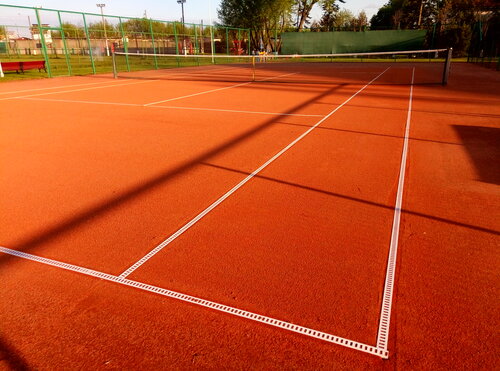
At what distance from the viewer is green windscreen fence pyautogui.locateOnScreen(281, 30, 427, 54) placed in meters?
37.0

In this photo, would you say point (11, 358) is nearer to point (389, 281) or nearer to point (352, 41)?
point (389, 281)

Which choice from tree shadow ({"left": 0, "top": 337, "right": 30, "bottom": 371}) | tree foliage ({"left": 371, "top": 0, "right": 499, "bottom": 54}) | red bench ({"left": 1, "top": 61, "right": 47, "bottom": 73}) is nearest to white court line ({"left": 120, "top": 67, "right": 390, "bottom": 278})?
tree shadow ({"left": 0, "top": 337, "right": 30, "bottom": 371})

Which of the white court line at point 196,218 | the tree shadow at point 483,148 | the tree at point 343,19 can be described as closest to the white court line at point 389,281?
the tree shadow at point 483,148

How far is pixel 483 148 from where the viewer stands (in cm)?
678

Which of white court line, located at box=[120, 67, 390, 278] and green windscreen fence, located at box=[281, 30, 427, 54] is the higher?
green windscreen fence, located at box=[281, 30, 427, 54]

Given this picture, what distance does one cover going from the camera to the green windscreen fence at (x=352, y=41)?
3703cm

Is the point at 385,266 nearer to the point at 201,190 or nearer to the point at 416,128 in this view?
the point at 201,190

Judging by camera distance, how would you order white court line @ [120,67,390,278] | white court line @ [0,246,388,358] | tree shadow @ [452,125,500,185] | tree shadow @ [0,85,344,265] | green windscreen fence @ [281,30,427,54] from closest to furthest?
white court line @ [0,246,388,358], white court line @ [120,67,390,278], tree shadow @ [0,85,344,265], tree shadow @ [452,125,500,185], green windscreen fence @ [281,30,427,54]

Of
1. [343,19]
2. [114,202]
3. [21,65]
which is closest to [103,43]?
[21,65]

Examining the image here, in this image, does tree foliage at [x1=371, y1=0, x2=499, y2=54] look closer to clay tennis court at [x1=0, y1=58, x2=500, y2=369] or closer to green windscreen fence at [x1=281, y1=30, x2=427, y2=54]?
green windscreen fence at [x1=281, y1=30, x2=427, y2=54]

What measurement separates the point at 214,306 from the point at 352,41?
4044 centimetres

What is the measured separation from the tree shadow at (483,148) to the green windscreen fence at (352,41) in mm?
33087

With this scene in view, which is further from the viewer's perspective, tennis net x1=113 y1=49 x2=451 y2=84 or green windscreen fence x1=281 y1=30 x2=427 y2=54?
green windscreen fence x1=281 y1=30 x2=427 y2=54

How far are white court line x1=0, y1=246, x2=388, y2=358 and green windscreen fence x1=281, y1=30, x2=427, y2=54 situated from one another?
3976 centimetres
